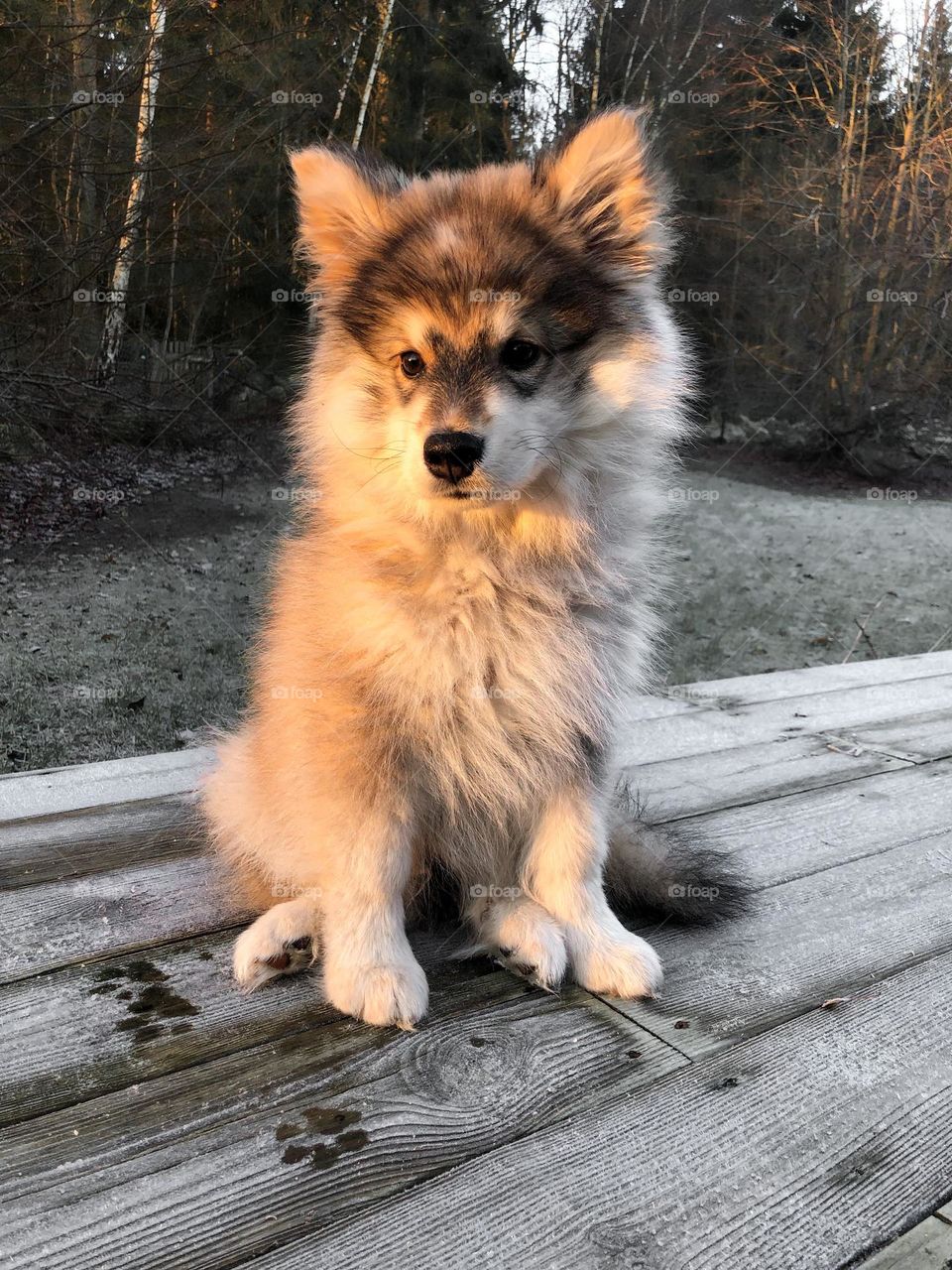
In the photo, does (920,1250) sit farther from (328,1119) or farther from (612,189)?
(612,189)

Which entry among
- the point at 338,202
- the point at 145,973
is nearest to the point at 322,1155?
the point at 145,973

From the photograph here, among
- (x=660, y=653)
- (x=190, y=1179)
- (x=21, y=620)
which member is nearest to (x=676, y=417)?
(x=660, y=653)

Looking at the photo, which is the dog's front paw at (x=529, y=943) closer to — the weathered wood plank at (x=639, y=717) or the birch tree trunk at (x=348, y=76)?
the weathered wood plank at (x=639, y=717)

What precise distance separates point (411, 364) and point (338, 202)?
0.39 meters

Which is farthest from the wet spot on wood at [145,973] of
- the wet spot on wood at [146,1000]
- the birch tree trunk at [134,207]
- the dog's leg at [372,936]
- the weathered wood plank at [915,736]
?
the birch tree trunk at [134,207]

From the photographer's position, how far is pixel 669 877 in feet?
6.07

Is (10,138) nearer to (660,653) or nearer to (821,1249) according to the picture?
(660,653)

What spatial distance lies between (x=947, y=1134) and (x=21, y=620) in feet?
10.4

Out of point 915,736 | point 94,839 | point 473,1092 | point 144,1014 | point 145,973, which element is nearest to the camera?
point 473,1092

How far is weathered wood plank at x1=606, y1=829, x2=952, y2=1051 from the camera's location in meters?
1.50

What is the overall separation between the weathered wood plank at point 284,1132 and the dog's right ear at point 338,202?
1.44 meters

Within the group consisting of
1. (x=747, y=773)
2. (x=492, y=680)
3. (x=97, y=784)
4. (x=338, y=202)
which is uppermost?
(x=338, y=202)

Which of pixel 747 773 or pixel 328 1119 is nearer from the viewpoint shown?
pixel 328 1119

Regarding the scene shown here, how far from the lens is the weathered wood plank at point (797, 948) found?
1.50m
